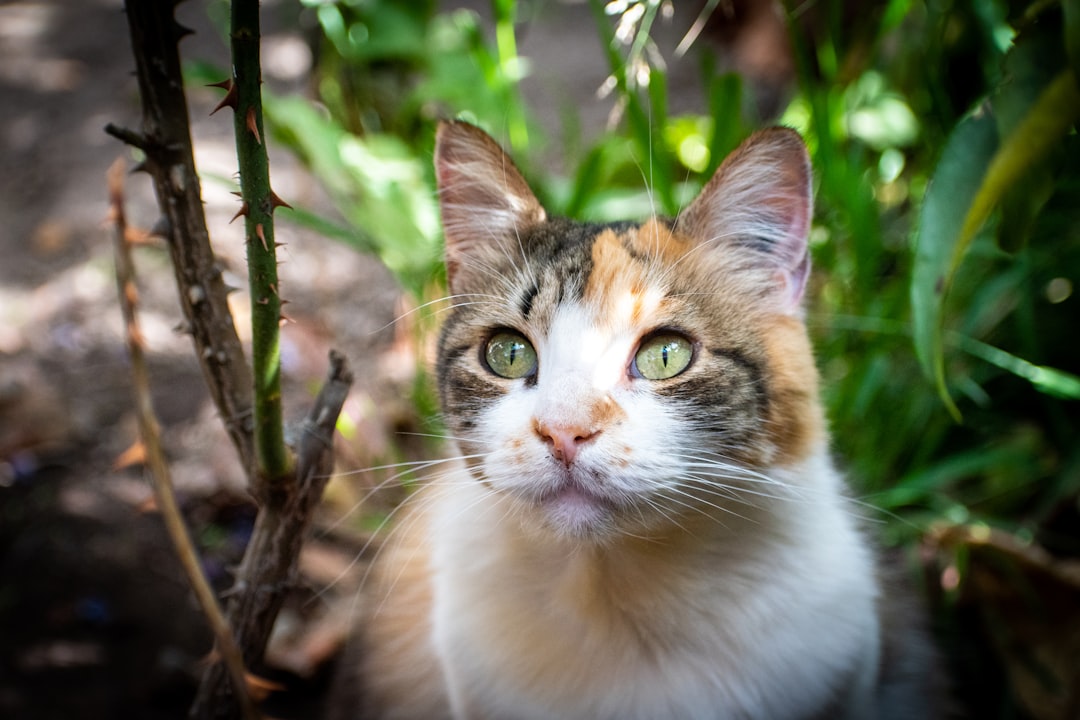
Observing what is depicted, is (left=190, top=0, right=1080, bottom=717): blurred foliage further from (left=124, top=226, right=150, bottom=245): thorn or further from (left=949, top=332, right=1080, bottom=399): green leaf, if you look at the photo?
(left=124, top=226, right=150, bottom=245): thorn

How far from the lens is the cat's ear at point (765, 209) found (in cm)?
124

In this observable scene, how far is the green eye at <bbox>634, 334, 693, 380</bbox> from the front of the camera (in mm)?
1161

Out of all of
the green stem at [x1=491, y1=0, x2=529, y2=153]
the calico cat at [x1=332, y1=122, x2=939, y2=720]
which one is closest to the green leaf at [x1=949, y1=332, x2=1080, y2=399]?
the calico cat at [x1=332, y1=122, x2=939, y2=720]

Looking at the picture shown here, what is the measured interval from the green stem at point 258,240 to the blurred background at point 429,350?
0.63 feet

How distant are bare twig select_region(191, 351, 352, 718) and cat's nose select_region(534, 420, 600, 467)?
324 mm

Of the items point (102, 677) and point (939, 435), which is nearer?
point (102, 677)

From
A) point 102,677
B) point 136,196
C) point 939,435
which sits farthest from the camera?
point 136,196

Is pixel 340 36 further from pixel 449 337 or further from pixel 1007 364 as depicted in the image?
pixel 1007 364

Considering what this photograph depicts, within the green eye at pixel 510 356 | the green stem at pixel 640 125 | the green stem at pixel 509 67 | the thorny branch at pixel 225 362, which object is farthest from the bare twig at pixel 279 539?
the green stem at pixel 509 67

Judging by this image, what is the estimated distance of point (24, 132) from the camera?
331cm

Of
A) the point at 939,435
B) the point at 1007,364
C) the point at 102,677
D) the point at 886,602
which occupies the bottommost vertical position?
the point at 102,677

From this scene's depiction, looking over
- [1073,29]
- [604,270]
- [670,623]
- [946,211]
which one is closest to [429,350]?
[604,270]

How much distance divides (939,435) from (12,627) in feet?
7.32

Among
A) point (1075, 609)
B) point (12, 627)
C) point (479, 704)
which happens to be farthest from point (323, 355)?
point (1075, 609)
